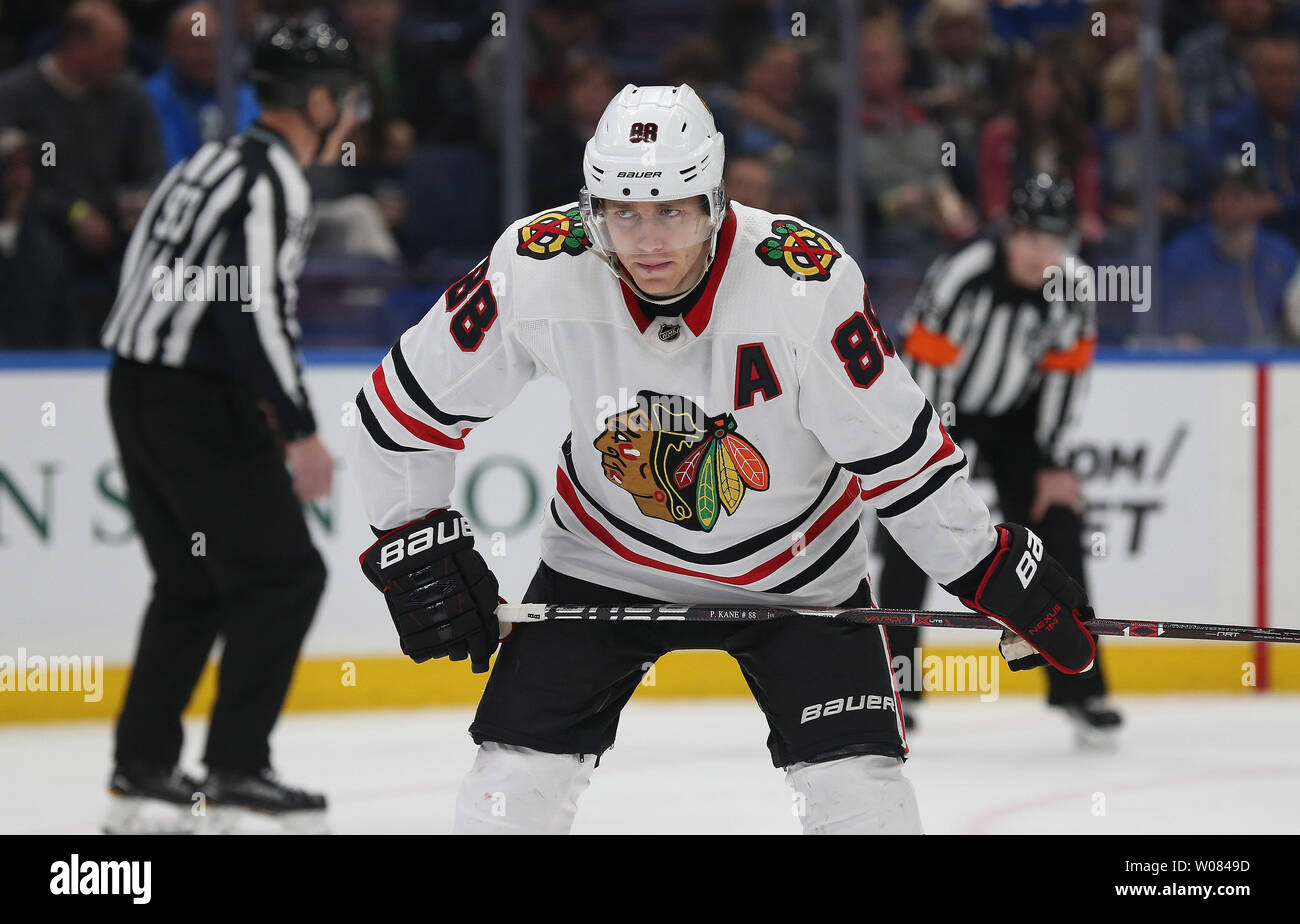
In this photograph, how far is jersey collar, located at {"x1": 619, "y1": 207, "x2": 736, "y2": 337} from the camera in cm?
227

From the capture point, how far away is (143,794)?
3.64 meters

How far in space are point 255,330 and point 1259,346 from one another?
132 inches

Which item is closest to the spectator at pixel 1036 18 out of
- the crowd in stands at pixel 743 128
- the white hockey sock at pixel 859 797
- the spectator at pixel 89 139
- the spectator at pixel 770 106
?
the crowd in stands at pixel 743 128

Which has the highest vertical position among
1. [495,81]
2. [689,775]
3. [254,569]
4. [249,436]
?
[495,81]

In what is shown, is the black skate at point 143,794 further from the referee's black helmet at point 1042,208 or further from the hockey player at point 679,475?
the referee's black helmet at point 1042,208

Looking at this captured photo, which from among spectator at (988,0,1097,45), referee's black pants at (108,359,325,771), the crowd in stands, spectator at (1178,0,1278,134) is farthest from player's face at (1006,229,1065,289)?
referee's black pants at (108,359,325,771)

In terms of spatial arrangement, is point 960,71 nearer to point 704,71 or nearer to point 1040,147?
point 1040,147

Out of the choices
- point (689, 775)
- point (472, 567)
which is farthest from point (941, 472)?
point (689, 775)

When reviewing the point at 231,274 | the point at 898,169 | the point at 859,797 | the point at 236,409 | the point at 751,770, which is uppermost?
the point at 898,169

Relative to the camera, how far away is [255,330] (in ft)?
11.4

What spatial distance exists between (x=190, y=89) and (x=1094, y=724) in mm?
3102

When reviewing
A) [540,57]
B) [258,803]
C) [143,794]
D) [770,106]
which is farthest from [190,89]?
[258,803]

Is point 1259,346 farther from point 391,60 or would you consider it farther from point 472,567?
point 472,567

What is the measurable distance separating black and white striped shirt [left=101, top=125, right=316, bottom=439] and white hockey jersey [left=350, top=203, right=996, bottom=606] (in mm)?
1089
